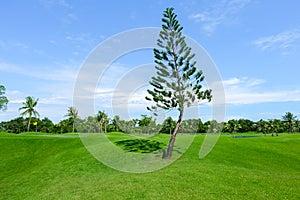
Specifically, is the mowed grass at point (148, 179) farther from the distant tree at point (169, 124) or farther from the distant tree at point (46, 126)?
the distant tree at point (46, 126)

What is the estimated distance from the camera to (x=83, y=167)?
20516 mm

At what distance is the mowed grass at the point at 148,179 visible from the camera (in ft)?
40.9

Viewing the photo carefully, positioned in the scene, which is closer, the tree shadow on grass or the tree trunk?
the tree trunk

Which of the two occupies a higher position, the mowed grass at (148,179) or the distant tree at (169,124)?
the distant tree at (169,124)

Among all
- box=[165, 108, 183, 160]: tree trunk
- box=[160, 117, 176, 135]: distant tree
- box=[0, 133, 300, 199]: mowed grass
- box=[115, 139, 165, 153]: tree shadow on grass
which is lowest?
box=[0, 133, 300, 199]: mowed grass

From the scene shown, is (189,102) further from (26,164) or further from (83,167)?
(26,164)

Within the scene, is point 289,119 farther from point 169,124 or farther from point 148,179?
point 148,179

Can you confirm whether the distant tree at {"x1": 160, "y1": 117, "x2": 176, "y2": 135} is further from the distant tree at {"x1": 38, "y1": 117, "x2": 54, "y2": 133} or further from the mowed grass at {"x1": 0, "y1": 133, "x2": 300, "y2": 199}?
the distant tree at {"x1": 38, "y1": 117, "x2": 54, "y2": 133}

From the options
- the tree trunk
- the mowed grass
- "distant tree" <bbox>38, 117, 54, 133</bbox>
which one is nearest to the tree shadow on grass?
the mowed grass

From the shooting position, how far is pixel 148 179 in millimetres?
15133

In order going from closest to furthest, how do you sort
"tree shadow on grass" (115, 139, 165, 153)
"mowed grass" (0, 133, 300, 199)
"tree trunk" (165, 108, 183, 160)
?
"mowed grass" (0, 133, 300, 199) < "tree trunk" (165, 108, 183, 160) < "tree shadow on grass" (115, 139, 165, 153)

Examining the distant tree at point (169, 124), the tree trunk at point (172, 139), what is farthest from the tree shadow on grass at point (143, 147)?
the tree trunk at point (172, 139)

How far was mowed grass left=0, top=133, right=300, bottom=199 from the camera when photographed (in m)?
12.5

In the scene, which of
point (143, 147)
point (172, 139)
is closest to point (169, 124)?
point (143, 147)
